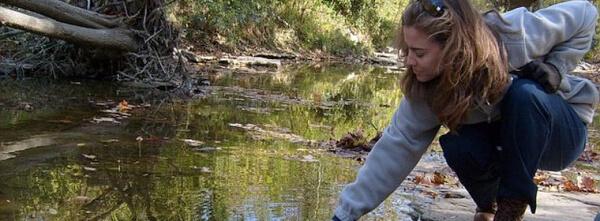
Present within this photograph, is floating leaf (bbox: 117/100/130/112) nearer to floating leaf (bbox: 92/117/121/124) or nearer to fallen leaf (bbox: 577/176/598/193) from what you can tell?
floating leaf (bbox: 92/117/121/124)

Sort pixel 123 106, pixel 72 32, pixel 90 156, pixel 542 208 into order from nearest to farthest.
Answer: pixel 542 208
pixel 90 156
pixel 123 106
pixel 72 32

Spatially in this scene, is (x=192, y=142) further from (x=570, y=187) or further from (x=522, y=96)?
(x=522, y=96)

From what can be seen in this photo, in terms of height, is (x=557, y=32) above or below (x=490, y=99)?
above

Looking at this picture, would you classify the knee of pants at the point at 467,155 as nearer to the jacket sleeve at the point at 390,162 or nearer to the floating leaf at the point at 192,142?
the jacket sleeve at the point at 390,162

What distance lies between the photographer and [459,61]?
1.72 m

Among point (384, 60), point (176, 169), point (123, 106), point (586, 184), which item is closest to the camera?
point (176, 169)

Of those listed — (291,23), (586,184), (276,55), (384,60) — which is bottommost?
(384,60)

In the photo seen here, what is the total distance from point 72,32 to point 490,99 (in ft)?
14.4

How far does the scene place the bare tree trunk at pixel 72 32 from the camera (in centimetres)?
483

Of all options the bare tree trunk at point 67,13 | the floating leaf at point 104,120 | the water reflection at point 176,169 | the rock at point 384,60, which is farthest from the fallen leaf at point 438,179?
Answer: the rock at point 384,60

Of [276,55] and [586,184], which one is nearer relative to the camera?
[586,184]

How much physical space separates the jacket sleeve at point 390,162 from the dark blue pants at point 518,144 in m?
0.10

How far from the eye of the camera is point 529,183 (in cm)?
185

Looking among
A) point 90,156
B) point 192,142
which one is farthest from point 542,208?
point 90,156
